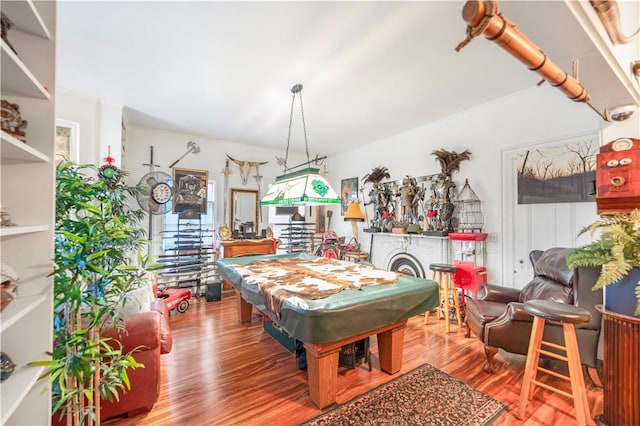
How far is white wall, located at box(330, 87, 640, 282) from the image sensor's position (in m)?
2.69

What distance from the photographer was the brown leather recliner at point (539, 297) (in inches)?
74.8

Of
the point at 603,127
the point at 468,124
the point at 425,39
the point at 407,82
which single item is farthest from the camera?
the point at 468,124

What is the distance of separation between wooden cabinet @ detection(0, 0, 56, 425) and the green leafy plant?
2763 millimetres

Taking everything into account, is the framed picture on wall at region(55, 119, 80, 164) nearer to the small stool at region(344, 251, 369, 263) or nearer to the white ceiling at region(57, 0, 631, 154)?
the white ceiling at region(57, 0, 631, 154)

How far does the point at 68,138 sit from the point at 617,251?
17.2 feet

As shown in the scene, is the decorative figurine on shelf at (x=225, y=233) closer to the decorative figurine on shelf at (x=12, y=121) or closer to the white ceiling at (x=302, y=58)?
the white ceiling at (x=302, y=58)

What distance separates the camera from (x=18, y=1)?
90 cm

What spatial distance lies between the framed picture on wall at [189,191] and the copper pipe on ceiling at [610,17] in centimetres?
501

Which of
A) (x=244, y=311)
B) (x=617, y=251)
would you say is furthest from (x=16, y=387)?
(x=617, y=251)

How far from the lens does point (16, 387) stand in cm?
87

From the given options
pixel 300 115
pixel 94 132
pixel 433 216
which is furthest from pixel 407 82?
pixel 94 132

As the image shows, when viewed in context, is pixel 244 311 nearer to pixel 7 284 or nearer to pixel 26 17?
pixel 7 284

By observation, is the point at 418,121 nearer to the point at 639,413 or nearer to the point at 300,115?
the point at 300,115

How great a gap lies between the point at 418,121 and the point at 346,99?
143 cm
